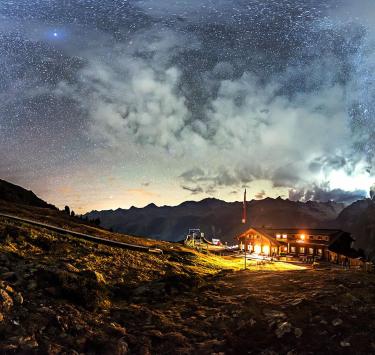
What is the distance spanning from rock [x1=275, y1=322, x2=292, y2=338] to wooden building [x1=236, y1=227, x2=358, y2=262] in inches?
2413

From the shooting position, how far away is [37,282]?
16.9 metres

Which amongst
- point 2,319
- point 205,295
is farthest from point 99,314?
point 205,295

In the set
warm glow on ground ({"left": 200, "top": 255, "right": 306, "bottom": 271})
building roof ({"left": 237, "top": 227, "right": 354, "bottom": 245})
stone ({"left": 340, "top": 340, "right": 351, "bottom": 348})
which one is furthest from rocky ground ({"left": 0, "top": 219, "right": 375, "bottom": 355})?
building roof ({"left": 237, "top": 227, "right": 354, "bottom": 245})

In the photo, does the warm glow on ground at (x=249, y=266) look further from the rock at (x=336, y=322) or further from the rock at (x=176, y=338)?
the rock at (x=176, y=338)

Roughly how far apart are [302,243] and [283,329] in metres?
67.7

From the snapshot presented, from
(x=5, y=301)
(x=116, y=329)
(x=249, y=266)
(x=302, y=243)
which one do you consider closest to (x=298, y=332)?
(x=116, y=329)

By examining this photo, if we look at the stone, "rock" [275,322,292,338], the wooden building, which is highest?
the stone

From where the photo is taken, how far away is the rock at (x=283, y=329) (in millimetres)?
14320

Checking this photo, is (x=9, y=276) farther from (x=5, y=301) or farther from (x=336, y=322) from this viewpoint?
(x=336, y=322)

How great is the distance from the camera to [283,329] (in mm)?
14609

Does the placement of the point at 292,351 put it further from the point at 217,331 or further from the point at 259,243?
the point at 259,243

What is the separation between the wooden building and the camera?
2867 inches

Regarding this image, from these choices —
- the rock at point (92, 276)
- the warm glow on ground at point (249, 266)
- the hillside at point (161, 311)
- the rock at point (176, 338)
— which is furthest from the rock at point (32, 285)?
the warm glow on ground at point (249, 266)

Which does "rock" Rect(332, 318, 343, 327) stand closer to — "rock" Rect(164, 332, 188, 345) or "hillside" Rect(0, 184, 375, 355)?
"hillside" Rect(0, 184, 375, 355)
